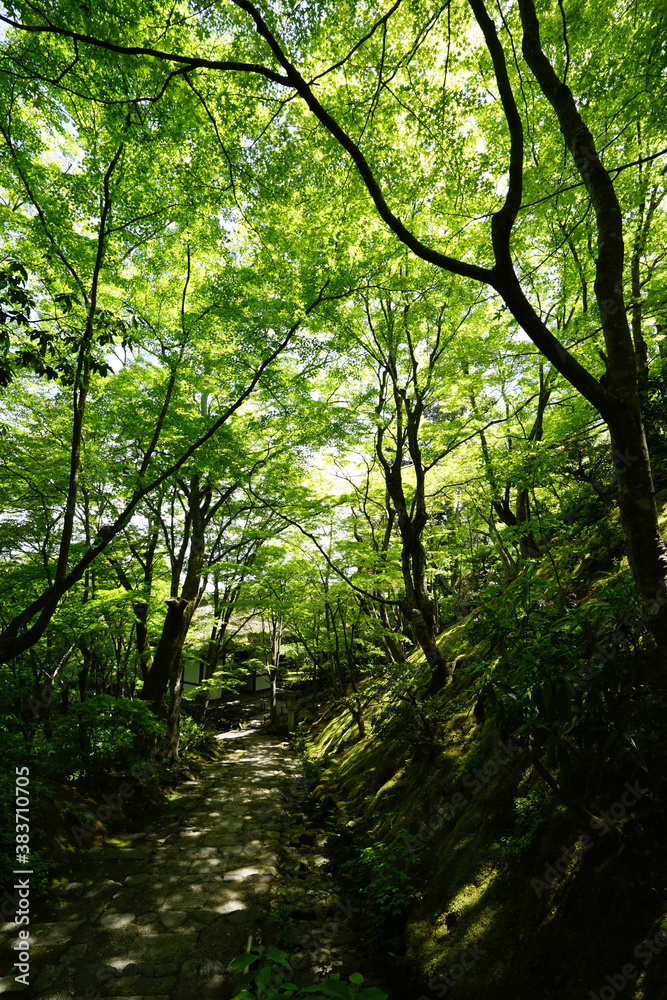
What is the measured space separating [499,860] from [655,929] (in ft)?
6.01

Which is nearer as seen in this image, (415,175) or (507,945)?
(507,945)

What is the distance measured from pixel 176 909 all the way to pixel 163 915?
0.62ft

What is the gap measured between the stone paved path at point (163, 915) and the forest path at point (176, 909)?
0.01 meters

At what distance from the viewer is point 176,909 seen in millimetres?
5543

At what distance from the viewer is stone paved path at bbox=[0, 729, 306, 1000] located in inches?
167

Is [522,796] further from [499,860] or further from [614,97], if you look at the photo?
[614,97]

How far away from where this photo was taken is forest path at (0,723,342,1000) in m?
4.29

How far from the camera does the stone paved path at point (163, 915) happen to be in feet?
14.0

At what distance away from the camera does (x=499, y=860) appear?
4.04m

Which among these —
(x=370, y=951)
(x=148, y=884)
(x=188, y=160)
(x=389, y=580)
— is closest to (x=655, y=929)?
(x=370, y=951)

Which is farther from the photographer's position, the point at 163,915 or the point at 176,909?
the point at 176,909

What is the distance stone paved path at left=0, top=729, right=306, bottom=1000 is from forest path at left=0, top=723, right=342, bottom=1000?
0.01m

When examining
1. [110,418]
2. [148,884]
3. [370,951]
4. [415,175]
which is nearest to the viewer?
[370,951]

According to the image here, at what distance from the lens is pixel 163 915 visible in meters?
5.40
